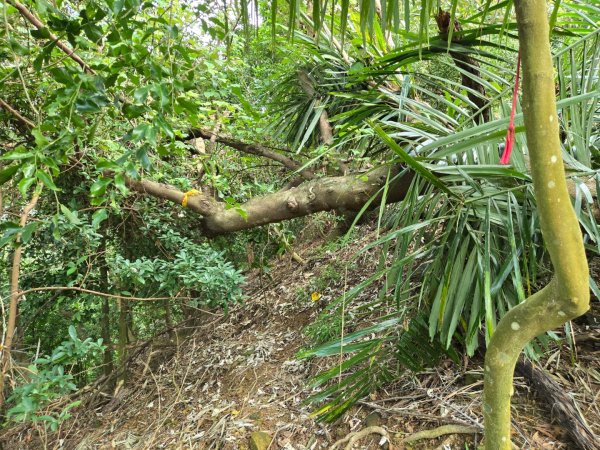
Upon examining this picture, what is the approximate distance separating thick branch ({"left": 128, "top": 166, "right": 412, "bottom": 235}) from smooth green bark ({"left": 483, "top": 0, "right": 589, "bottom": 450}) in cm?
86

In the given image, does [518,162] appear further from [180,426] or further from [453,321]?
[180,426]

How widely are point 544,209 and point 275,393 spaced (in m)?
1.84

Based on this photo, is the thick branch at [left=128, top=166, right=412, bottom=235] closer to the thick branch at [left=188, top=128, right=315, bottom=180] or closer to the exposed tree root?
the thick branch at [left=188, top=128, right=315, bottom=180]

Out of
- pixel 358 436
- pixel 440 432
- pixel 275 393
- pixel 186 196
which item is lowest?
pixel 275 393

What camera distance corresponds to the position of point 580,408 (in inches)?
48.0

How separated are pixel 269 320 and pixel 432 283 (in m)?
1.72

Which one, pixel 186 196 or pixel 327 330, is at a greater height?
pixel 186 196

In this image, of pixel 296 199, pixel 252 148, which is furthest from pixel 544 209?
pixel 252 148

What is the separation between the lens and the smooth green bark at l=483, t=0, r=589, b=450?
47 centimetres

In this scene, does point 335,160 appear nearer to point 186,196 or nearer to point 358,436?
point 186,196

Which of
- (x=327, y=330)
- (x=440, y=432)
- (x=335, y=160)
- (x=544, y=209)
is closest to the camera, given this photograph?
A: (x=544, y=209)

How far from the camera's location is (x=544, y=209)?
20.5 inches

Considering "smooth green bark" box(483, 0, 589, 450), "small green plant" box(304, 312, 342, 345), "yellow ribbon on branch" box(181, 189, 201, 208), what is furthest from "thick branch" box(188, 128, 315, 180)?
"smooth green bark" box(483, 0, 589, 450)

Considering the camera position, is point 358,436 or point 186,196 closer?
point 358,436
